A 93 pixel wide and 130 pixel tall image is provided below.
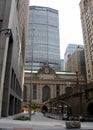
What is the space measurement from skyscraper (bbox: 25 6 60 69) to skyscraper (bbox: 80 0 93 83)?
1895 inches

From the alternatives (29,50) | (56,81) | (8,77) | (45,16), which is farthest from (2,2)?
(45,16)

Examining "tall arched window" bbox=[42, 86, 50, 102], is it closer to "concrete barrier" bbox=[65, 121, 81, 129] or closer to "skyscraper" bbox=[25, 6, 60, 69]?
"skyscraper" bbox=[25, 6, 60, 69]

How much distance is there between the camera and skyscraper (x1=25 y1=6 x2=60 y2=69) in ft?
482

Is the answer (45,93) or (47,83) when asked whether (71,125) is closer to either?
(47,83)

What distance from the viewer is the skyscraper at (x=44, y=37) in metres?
147

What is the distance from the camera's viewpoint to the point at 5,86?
28031mm

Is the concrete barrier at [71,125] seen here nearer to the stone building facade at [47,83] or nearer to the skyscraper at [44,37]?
the stone building facade at [47,83]

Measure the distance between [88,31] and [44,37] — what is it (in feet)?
195

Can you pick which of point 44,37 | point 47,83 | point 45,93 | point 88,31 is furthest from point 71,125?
point 44,37

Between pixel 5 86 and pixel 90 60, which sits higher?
pixel 90 60

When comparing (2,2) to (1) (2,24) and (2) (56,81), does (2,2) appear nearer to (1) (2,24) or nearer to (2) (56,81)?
(1) (2,24)

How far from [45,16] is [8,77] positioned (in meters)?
142

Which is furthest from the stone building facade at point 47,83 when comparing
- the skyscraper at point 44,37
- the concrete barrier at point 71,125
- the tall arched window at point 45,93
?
the concrete barrier at point 71,125

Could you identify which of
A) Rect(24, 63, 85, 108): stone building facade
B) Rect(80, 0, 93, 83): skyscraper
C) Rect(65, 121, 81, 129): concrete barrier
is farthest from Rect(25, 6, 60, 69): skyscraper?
Rect(65, 121, 81, 129): concrete barrier
